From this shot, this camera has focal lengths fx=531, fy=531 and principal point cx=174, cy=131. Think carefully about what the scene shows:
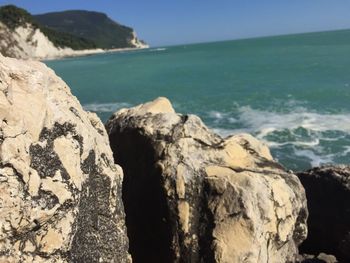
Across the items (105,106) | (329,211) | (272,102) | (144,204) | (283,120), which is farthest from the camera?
(105,106)

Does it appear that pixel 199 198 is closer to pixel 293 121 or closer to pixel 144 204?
pixel 144 204

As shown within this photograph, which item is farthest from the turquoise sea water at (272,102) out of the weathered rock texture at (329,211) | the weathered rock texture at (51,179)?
the weathered rock texture at (51,179)

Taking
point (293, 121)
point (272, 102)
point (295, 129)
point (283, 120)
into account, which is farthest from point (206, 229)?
point (272, 102)

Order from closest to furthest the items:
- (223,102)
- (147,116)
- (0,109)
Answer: (0,109)
(147,116)
(223,102)

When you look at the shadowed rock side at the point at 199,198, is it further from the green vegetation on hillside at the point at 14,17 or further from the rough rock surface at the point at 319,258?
the green vegetation on hillside at the point at 14,17

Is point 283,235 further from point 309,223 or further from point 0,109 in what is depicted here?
point 0,109

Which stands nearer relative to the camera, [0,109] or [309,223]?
[0,109]

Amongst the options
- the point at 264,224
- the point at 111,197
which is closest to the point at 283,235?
the point at 264,224
